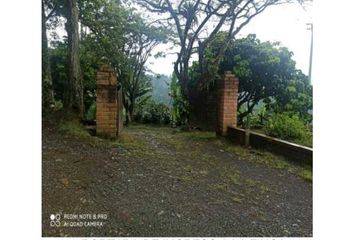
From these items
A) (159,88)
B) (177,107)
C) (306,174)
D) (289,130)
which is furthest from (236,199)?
(159,88)

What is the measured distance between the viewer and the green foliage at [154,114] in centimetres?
923

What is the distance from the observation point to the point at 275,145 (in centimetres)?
380

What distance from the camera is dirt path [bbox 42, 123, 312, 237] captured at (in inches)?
78.2

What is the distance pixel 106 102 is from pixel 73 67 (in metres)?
0.85

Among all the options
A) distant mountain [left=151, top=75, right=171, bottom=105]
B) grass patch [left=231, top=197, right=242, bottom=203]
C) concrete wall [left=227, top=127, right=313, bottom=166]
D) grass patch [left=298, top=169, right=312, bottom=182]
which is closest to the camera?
grass patch [left=231, top=197, right=242, bottom=203]

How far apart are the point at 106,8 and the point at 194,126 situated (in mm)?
3118

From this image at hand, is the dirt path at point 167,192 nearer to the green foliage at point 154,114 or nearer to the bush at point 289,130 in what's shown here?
the bush at point 289,130

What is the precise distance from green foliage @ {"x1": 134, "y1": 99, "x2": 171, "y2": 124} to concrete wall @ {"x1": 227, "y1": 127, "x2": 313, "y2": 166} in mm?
4549

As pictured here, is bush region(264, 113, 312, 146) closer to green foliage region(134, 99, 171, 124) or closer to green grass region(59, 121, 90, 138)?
green grass region(59, 121, 90, 138)

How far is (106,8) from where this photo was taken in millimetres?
6723

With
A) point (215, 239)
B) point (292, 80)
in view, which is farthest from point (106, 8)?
point (215, 239)

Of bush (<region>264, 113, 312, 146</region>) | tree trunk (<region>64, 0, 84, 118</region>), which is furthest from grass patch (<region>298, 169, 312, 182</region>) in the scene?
tree trunk (<region>64, 0, 84, 118</region>)

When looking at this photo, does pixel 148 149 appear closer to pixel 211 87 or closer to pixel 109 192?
pixel 109 192

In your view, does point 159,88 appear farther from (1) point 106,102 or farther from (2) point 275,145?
(2) point 275,145
